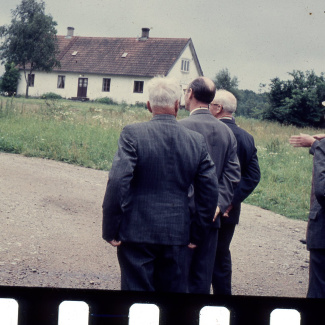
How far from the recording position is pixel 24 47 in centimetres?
217

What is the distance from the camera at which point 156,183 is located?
1.92 meters

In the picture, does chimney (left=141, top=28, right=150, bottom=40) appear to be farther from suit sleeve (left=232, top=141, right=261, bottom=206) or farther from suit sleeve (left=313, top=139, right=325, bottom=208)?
suit sleeve (left=313, top=139, right=325, bottom=208)

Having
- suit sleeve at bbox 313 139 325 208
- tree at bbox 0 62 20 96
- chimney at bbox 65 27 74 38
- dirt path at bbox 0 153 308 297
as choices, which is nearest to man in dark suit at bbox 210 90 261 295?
dirt path at bbox 0 153 308 297

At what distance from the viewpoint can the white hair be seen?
1945 mm

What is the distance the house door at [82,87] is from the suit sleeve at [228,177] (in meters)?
0.69

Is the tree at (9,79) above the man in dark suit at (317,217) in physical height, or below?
above

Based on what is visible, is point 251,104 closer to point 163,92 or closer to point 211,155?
point 211,155

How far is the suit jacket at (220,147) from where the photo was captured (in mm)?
2270

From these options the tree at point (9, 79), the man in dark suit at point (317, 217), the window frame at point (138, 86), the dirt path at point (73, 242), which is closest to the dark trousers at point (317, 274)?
the man in dark suit at point (317, 217)

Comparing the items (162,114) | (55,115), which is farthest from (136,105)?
(55,115)

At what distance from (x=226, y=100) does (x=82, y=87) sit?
26.1 inches

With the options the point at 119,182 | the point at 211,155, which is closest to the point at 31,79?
the point at 119,182

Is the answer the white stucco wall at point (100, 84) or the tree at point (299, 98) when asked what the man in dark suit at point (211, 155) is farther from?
the tree at point (299, 98)

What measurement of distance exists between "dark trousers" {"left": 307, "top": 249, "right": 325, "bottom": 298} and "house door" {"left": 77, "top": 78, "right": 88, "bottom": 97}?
1.20 m
